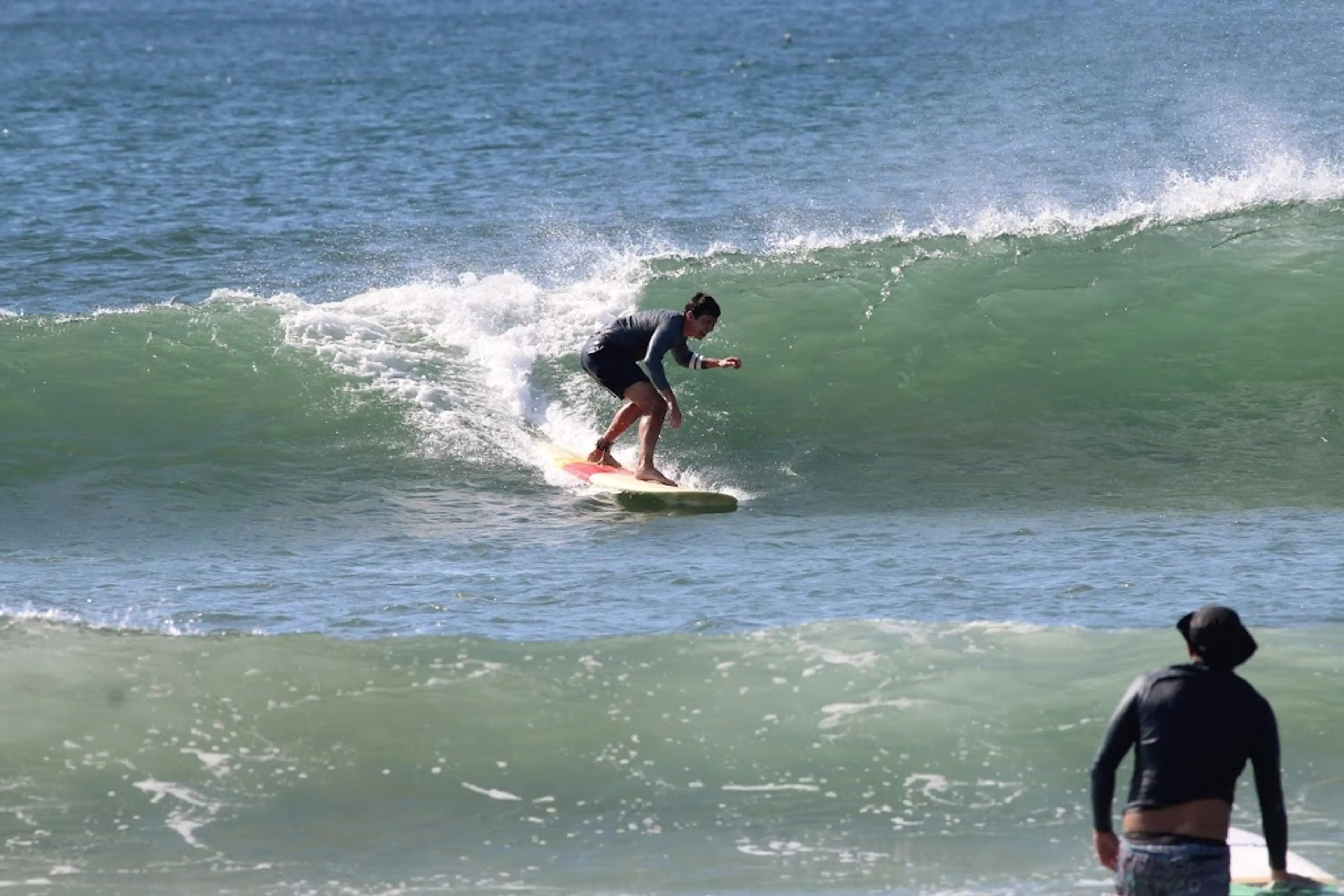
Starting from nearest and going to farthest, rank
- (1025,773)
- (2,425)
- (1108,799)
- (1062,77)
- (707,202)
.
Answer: (1108,799) → (1025,773) → (2,425) → (707,202) → (1062,77)

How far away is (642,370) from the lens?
1331 cm

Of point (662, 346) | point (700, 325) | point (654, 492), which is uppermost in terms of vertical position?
point (700, 325)

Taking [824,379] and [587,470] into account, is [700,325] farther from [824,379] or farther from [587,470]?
[824,379]

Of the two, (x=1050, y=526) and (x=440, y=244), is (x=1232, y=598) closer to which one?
(x=1050, y=526)

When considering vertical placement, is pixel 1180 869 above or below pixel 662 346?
below

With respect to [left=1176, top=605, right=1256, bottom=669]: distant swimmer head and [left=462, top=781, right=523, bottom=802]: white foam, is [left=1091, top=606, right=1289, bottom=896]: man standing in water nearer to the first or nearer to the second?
[left=1176, top=605, right=1256, bottom=669]: distant swimmer head

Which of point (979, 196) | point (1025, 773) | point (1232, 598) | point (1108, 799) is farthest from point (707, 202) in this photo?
point (1108, 799)

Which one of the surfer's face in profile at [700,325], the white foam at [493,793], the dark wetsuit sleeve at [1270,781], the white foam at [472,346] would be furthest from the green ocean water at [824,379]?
the dark wetsuit sleeve at [1270,781]

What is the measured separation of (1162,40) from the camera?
36.5 m

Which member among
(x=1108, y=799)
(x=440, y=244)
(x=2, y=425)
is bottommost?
(x=1108, y=799)

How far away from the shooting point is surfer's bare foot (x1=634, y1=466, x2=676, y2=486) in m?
12.7

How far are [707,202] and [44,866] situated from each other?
56.1 feet

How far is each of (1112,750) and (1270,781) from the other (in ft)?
1.39

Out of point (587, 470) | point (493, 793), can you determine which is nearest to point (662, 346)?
point (587, 470)
